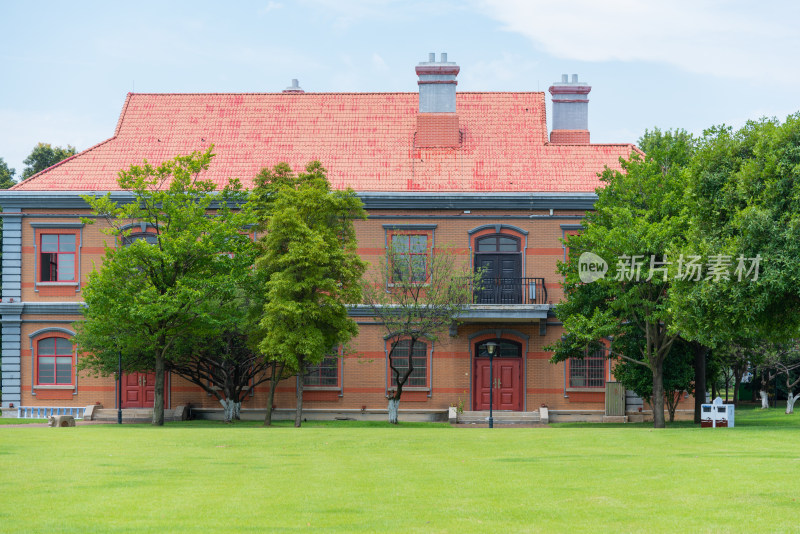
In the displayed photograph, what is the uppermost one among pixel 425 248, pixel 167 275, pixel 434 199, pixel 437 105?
pixel 437 105

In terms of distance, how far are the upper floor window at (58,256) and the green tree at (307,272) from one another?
30.6ft

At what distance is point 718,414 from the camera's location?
26266 mm

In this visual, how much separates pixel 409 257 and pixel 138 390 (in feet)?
37.8

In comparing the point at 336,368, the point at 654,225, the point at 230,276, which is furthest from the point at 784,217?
the point at 336,368

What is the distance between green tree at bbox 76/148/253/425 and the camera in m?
26.4

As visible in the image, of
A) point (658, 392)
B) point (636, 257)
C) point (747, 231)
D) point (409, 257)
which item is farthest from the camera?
point (409, 257)

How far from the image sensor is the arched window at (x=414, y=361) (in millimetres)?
32906

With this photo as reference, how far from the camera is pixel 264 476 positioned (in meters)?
12.9

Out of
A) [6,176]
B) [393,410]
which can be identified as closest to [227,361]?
[393,410]

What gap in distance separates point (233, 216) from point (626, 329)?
13084 millimetres

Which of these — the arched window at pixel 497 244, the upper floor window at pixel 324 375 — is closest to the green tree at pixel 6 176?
the upper floor window at pixel 324 375

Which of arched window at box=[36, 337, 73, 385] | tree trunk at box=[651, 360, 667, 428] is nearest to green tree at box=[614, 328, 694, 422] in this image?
tree trunk at box=[651, 360, 667, 428]

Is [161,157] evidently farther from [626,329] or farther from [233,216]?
[626,329]

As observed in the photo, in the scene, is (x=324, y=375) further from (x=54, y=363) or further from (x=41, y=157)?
(x=41, y=157)
